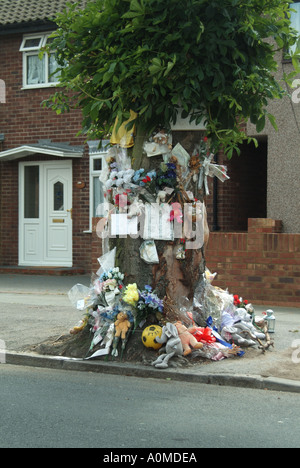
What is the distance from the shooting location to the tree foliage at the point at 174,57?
780cm

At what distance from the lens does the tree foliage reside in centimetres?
780

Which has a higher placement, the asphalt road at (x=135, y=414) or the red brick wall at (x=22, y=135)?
→ the red brick wall at (x=22, y=135)

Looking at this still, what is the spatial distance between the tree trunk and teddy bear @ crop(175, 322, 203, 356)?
510 mm

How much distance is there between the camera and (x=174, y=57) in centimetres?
771

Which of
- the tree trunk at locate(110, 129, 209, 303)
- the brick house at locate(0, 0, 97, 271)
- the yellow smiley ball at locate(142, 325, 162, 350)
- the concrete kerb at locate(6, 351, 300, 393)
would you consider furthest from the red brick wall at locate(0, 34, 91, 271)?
the yellow smiley ball at locate(142, 325, 162, 350)

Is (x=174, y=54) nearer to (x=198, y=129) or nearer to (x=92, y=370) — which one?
(x=198, y=129)

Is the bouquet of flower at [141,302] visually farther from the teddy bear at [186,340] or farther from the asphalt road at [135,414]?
the asphalt road at [135,414]

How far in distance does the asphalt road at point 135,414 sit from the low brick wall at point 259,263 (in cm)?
571

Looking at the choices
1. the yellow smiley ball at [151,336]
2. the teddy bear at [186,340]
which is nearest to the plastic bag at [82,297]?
the yellow smiley ball at [151,336]

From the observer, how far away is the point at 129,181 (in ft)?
28.0

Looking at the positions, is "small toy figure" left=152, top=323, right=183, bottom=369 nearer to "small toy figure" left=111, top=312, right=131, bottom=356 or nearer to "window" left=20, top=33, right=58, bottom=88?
"small toy figure" left=111, top=312, right=131, bottom=356

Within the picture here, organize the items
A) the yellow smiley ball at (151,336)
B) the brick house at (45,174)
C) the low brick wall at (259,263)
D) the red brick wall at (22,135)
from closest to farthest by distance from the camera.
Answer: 1. the yellow smiley ball at (151,336)
2. the low brick wall at (259,263)
3. the brick house at (45,174)
4. the red brick wall at (22,135)

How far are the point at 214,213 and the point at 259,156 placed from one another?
2283 millimetres

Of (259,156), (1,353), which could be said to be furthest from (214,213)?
(1,353)
